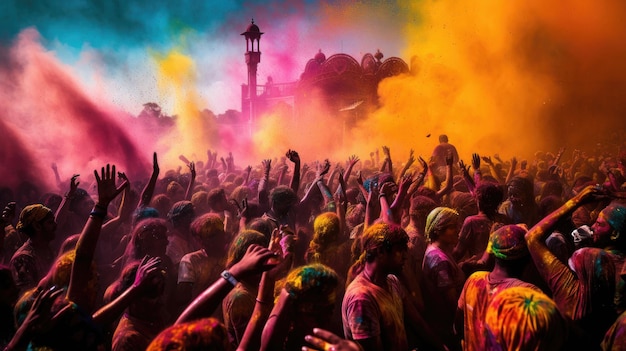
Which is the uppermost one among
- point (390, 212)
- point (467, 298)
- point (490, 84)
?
point (490, 84)

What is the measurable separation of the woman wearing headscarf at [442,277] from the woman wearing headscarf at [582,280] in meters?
0.69

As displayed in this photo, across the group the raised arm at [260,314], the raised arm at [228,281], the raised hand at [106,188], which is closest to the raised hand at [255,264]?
the raised arm at [228,281]

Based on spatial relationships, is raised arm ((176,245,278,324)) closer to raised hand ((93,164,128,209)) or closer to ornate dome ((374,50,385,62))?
raised hand ((93,164,128,209))

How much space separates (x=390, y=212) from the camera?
13.4ft

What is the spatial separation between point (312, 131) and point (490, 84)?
35.0 feet

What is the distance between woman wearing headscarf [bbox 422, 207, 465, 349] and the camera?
10.9 feet

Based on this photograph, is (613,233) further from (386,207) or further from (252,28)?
(252,28)

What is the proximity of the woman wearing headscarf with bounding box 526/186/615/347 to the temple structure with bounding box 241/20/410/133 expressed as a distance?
22.1 m

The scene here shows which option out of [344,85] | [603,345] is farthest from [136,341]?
[344,85]

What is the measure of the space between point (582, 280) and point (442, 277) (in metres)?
0.96

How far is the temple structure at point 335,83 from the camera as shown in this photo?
83.3ft

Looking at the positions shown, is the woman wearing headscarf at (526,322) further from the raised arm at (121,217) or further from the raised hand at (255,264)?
the raised arm at (121,217)

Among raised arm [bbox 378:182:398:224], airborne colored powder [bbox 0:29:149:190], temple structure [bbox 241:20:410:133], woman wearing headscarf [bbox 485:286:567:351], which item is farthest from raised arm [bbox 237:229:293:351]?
temple structure [bbox 241:20:410:133]

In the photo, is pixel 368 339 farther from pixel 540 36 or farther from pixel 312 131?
pixel 312 131
